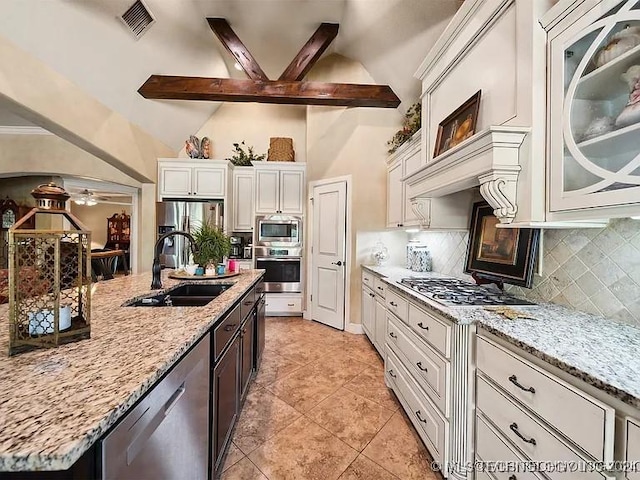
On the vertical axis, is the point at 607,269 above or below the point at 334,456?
above

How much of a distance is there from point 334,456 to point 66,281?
5.32 ft

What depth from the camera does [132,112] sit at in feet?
11.2

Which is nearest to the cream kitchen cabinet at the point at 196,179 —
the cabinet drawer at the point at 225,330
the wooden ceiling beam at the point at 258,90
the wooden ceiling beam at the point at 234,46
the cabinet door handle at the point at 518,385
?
the wooden ceiling beam at the point at 258,90

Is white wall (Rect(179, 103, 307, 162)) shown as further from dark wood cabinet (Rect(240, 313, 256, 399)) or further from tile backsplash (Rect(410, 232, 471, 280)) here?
dark wood cabinet (Rect(240, 313, 256, 399))

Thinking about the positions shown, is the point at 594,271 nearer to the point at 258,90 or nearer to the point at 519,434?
the point at 519,434

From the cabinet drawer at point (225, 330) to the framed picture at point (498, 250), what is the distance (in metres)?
1.72

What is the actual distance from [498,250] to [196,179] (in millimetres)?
Result: 3942

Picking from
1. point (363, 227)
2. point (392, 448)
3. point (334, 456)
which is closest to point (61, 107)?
point (363, 227)

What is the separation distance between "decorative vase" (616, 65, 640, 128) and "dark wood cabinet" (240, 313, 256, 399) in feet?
6.86

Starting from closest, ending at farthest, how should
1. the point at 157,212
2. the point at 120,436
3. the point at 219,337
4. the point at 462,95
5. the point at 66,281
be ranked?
1. the point at 120,436
2. the point at 66,281
3. the point at 219,337
4. the point at 462,95
5. the point at 157,212

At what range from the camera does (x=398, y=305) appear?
2.06m

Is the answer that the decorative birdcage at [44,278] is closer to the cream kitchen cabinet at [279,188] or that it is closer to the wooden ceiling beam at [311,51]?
the wooden ceiling beam at [311,51]

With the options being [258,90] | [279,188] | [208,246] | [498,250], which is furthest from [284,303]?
[498,250]

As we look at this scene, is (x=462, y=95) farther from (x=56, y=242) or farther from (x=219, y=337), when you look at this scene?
(x=56, y=242)
